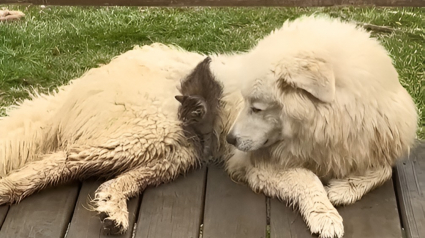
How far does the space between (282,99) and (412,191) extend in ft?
3.86

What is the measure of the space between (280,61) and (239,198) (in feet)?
3.08

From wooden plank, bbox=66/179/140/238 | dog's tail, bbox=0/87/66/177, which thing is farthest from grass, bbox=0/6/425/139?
wooden plank, bbox=66/179/140/238

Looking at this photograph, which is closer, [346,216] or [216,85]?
[346,216]

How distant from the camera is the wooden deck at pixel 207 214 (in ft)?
9.57

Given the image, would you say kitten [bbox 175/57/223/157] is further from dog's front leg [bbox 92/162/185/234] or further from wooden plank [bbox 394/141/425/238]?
wooden plank [bbox 394/141/425/238]

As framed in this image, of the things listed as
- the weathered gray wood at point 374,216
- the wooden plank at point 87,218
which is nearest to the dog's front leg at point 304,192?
the weathered gray wood at point 374,216

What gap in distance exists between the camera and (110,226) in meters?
2.86

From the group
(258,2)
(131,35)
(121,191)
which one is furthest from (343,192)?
(131,35)

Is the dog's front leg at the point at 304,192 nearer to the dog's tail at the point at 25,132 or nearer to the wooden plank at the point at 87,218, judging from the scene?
the wooden plank at the point at 87,218

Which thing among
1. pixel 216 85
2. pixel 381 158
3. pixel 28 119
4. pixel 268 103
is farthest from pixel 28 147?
pixel 381 158

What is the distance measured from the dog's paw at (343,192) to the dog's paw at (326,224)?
0.57 ft

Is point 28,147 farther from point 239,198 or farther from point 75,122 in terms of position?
point 239,198

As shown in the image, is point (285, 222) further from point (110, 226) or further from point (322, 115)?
point (110, 226)

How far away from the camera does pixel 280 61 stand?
280 centimetres
